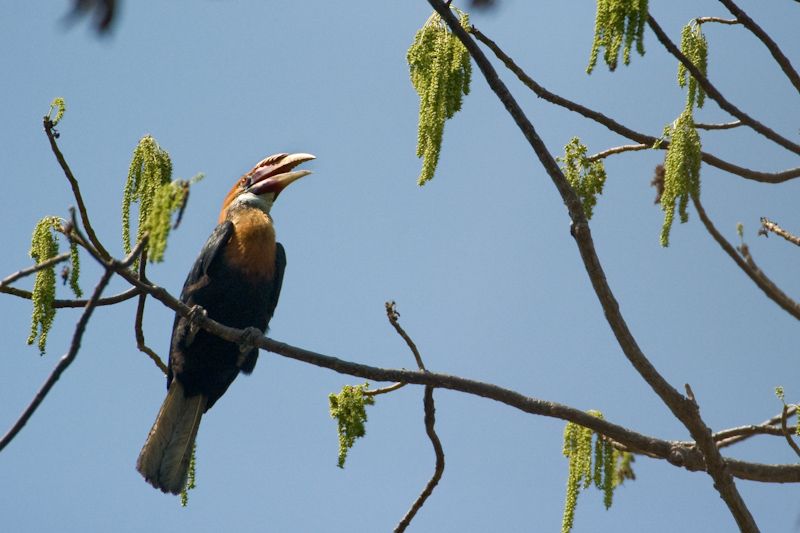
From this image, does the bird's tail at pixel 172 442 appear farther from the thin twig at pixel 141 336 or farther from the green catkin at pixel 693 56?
the green catkin at pixel 693 56

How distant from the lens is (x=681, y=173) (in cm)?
369

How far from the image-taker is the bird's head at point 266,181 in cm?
642

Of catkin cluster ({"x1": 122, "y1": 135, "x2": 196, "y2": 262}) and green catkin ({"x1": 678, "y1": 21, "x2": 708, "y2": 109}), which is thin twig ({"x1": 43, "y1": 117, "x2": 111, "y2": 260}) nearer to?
catkin cluster ({"x1": 122, "y1": 135, "x2": 196, "y2": 262})

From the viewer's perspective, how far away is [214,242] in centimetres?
582

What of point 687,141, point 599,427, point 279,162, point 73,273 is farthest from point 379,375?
point 279,162

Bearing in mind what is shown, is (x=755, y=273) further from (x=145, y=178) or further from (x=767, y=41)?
(x=145, y=178)

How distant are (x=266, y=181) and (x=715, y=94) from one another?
3.13 meters

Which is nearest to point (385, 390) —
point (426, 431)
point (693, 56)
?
point (426, 431)

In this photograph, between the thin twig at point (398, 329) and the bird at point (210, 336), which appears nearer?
the thin twig at point (398, 329)

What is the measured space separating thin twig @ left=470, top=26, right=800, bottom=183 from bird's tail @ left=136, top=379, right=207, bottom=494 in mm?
2666

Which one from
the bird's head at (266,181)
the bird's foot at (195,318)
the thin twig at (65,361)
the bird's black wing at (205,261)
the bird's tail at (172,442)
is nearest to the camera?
the thin twig at (65,361)

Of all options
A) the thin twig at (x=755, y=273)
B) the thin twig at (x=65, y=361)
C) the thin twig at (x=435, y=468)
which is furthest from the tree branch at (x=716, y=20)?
the thin twig at (x=65, y=361)

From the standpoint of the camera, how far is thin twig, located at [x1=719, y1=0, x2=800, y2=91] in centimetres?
484

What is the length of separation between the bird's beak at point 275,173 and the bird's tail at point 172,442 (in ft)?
5.10
